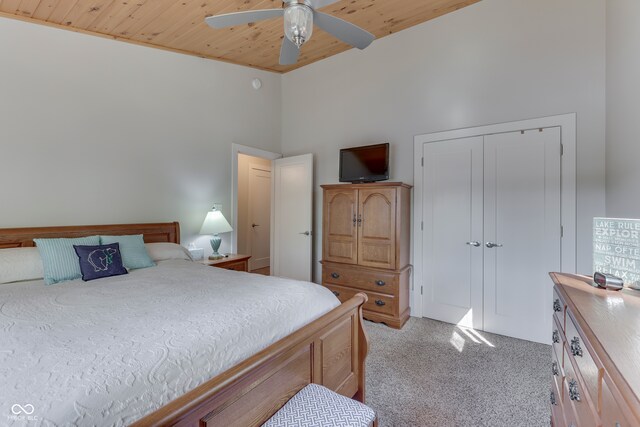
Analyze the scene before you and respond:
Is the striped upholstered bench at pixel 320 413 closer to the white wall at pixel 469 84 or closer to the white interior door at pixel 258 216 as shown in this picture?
the white wall at pixel 469 84

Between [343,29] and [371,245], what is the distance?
2190 mm

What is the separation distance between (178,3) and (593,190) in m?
4.08

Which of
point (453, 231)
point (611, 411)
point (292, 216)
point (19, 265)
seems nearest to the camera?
point (611, 411)

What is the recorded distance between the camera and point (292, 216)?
4.46 metres

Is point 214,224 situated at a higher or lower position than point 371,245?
higher

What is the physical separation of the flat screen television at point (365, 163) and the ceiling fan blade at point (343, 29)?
1.55 m

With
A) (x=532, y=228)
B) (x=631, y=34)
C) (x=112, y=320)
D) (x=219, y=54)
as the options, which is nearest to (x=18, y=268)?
(x=112, y=320)

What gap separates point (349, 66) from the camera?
13.6 feet

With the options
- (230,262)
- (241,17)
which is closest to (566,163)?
(241,17)

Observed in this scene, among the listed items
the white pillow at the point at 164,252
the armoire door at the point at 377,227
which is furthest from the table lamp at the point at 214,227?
the armoire door at the point at 377,227

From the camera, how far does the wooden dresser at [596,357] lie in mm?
706

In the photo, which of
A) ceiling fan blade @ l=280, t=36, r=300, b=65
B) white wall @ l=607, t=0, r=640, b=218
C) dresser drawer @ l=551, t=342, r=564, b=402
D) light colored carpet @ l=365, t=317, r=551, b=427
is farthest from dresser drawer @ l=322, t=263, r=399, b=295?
ceiling fan blade @ l=280, t=36, r=300, b=65

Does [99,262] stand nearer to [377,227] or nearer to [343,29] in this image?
[343,29]

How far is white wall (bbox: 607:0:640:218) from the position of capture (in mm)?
1943
